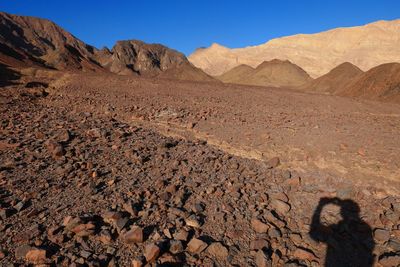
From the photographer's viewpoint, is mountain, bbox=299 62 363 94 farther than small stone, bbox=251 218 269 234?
Yes

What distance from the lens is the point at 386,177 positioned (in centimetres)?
536

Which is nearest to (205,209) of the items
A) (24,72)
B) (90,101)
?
(90,101)

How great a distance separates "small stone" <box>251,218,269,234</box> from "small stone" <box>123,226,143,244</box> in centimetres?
139

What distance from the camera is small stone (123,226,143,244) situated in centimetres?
355

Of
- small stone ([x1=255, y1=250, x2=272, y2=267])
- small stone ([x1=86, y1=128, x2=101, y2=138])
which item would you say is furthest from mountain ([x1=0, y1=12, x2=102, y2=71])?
small stone ([x1=255, y1=250, x2=272, y2=267])

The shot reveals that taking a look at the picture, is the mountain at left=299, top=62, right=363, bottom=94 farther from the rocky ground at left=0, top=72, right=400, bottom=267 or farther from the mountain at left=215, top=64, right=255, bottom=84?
the rocky ground at left=0, top=72, right=400, bottom=267

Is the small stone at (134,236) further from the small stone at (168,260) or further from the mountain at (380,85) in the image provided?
the mountain at (380,85)

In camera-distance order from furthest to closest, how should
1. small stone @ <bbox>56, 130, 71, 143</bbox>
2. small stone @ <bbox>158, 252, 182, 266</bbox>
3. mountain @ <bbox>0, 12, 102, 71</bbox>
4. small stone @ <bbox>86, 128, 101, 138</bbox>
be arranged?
mountain @ <bbox>0, 12, 102, 71</bbox>
small stone @ <bbox>86, 128, 101, 138</bbox>
small stone @ <bbox>56, 130, 71, 143</bbox>
small stone @ <bbox>158, 252, 182, 266</bbox>

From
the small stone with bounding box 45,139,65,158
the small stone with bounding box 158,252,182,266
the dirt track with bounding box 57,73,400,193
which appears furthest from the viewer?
the dirt track with bounding box 57,73,400,193

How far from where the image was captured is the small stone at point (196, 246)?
3.54 m

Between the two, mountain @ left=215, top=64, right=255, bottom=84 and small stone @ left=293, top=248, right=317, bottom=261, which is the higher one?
mountain @ left=215, top=64, right=255, bottom=84

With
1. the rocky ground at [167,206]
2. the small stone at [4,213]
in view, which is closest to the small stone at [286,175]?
the rocky ground at [167,206]

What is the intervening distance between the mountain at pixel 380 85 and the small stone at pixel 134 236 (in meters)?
26.6

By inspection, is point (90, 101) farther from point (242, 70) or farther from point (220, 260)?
point (242, 70)
